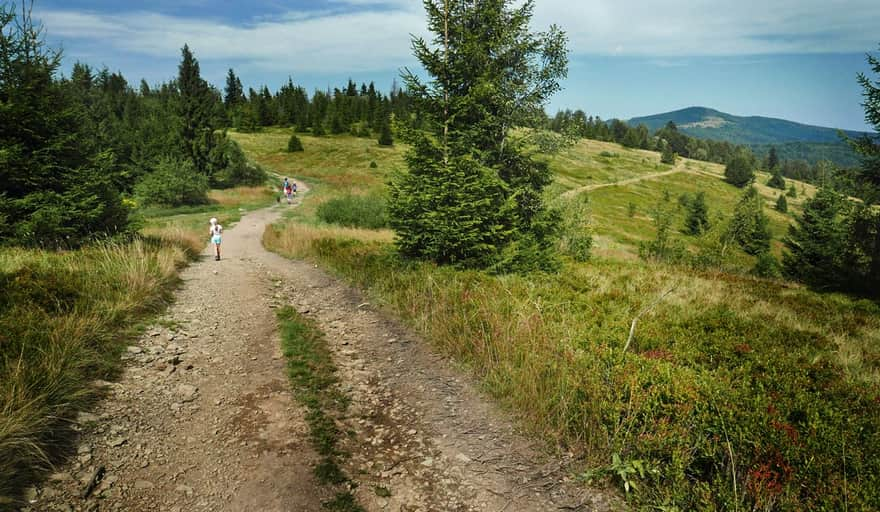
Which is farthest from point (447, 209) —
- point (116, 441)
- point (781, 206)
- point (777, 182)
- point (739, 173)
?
point (777, 182)

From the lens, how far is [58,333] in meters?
5.50

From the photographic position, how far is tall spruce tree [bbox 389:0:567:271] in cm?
1064

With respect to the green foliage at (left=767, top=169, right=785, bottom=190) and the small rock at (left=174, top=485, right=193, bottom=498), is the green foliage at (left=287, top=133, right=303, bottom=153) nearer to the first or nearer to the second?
the small rock at (left=174, top=485, right=193, bottom=498)

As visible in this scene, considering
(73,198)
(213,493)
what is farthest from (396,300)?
Result: (73,198)

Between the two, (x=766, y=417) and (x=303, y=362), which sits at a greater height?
(x=766, y=417)

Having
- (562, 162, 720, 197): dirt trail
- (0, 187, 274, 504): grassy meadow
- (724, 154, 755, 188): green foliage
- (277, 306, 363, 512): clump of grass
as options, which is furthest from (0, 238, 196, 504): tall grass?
(724, 154, 755, 188): green foliage

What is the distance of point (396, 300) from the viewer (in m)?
9.58

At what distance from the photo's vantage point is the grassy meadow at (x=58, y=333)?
149 inches

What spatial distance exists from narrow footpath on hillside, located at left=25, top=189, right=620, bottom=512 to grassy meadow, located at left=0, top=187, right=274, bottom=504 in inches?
9.4

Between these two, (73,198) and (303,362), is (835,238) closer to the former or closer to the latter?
(303,362)

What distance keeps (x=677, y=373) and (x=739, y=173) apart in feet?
502

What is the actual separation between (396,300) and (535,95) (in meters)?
8.07

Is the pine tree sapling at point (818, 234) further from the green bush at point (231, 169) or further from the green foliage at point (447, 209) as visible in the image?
the green bush at point (231, 169)

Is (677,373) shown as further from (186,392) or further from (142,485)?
(186,392)
